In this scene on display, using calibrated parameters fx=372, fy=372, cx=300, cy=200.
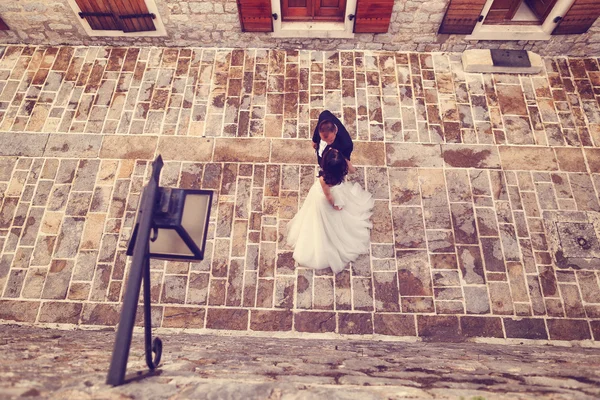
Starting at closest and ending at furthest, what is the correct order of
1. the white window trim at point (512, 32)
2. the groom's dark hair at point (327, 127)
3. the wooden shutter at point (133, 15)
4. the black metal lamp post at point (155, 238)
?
the black metal lamp post at point (155, 238)
the groom's dark hair at point (327, 127)
the wooden shutter at point (133, 15)
the white window trim at point (512, 32)

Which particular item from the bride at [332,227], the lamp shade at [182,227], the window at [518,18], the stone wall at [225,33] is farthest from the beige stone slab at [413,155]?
the lamp shade at [182,227]

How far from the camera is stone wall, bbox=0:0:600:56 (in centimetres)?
667

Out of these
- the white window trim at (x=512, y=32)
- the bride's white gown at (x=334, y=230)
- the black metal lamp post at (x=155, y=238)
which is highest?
the white window trim at (x=512, y=32)

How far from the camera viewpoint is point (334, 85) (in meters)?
6.99

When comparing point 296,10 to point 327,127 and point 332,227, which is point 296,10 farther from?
point 332,227

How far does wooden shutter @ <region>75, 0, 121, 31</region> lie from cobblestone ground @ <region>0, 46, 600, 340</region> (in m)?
0.50

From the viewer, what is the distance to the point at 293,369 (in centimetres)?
324

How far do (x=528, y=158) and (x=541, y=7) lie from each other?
2.88 meters

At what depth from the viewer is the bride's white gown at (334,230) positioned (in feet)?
16.2

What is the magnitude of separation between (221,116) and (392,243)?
3732 mm

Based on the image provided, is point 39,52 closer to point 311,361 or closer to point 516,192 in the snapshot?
point 311,361

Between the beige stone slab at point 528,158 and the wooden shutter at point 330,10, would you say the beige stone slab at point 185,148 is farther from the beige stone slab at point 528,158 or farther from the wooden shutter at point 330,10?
the beige stone slab at point 528,158

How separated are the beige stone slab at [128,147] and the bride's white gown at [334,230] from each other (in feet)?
9.41

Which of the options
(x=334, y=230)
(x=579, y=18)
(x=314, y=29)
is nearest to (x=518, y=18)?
(x=579, y=18)
